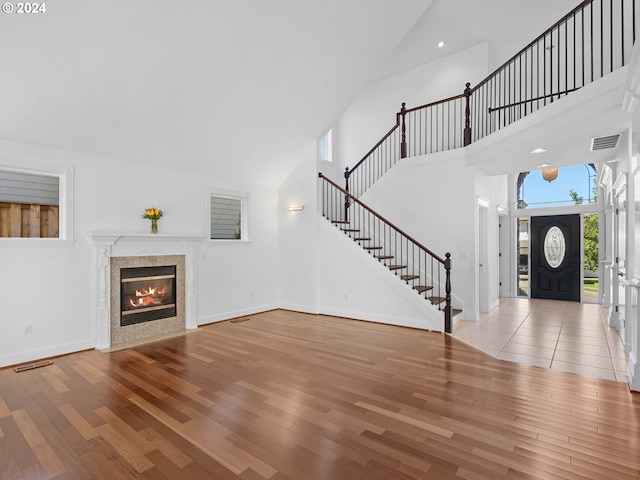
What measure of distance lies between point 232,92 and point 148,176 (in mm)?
1879

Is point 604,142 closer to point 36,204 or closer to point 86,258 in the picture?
point 86,258

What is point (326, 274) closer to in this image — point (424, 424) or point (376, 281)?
point (376, 281)

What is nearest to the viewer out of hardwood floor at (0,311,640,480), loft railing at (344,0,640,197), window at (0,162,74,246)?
hardwood floor at (0,311,640,480)

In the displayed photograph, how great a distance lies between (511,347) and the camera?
467cm

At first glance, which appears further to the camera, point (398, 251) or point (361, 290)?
point (398, 251)

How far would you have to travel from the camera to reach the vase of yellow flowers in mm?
5215

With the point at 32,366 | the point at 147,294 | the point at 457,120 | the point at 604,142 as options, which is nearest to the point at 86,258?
the point at 147,294

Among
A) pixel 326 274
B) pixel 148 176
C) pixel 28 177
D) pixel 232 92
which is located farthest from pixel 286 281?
pixel 28 177

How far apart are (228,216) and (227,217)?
31 mm

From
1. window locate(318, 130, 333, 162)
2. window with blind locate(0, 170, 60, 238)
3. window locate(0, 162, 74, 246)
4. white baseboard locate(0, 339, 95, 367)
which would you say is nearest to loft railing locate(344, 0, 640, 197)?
window locate(318, 130, 333, 162)

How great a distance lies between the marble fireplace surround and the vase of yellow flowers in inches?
6.9

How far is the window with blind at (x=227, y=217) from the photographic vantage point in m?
6.59

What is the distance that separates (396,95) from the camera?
8.70 meters

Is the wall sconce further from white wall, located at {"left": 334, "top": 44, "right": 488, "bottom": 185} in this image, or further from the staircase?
white wall, located at {"left": 334, "top": 44, "right": 488, "bottom": 185}
